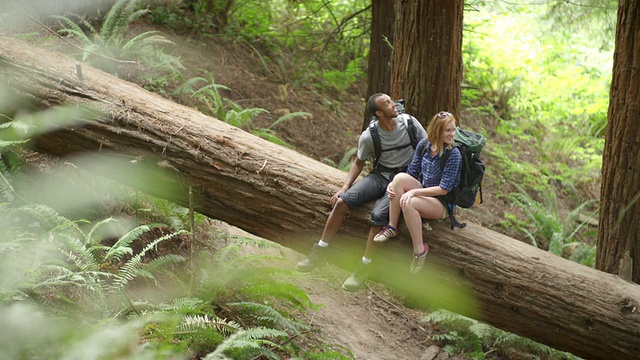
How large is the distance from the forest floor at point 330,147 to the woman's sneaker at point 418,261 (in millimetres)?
1181

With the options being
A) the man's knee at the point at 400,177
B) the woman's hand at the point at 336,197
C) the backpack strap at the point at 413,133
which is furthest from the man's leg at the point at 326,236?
the backpack strap at the point at 413,133

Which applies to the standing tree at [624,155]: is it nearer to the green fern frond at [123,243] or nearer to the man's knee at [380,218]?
the man's knee at [380,218]

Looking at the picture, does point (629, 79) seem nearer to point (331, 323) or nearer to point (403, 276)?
point (403, 276)

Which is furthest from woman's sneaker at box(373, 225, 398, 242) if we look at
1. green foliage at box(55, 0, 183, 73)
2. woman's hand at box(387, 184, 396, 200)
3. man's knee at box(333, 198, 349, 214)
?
green foliage at box(55, 0, 183, 73)

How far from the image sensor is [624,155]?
257 inches

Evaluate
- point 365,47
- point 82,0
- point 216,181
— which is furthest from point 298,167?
point 365,47

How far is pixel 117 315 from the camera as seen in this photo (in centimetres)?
472

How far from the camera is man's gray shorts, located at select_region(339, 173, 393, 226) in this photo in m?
5.49

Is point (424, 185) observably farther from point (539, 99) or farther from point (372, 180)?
point (539, 99)

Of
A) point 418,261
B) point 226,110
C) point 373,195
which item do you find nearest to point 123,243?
point 373,195

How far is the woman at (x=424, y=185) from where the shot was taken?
206 inches

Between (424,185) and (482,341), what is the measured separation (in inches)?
102

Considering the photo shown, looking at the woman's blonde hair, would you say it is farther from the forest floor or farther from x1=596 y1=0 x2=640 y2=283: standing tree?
x1=596 y1=0 x2=640 y2=283: standing tree

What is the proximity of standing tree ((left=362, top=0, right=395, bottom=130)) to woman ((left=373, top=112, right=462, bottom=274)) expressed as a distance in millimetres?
4105
